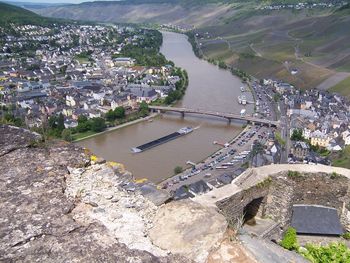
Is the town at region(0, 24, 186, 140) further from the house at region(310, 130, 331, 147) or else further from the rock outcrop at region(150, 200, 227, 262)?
the house at region(310, 130, 331, 147)

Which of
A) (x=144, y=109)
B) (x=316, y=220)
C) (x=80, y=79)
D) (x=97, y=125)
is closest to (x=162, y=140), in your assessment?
(x=97, y=125)

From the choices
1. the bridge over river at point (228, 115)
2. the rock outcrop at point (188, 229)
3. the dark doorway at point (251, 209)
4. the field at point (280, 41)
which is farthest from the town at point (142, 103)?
the field at point (280, 41)

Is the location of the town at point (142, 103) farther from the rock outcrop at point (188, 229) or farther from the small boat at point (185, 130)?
the small boat at point (185, 130)

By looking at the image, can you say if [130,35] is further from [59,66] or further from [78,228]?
[78,228]

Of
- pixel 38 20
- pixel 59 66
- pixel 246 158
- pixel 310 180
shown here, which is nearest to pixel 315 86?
pixel 246 158

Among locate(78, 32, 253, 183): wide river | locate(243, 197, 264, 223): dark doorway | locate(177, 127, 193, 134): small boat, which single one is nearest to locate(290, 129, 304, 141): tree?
locate(78, 32, 253, 183): wide river

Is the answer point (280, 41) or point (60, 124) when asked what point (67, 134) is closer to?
point (60, 124)

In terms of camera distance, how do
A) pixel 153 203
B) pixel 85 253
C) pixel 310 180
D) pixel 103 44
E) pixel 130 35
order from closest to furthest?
pixel 85 253, pixel 153 203, pixel 310 180, pixel 103 44, pixel 130 35
